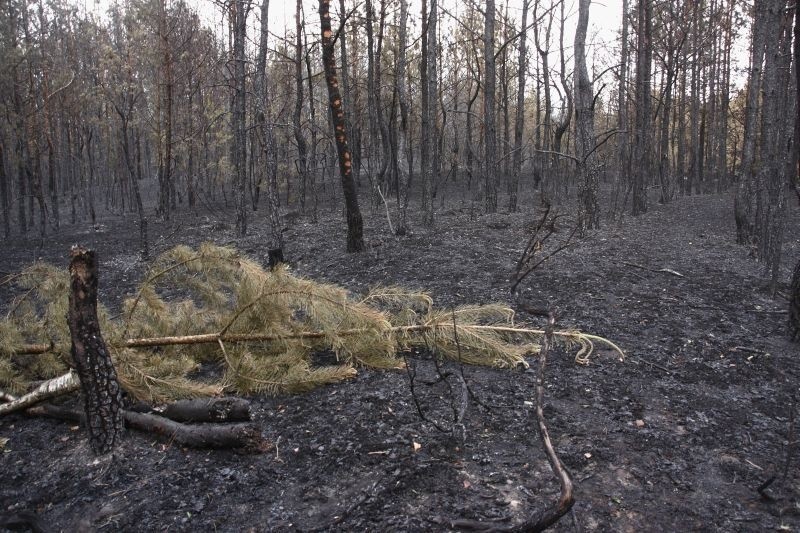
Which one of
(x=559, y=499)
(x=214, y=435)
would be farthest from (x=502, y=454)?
(x=214, y=435)

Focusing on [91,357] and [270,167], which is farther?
[270,167]

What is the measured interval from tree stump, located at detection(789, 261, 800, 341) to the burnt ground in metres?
0.11

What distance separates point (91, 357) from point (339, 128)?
18.9 feet

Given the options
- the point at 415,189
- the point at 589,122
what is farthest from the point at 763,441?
the point at 415,189

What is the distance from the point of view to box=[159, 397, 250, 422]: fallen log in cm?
328

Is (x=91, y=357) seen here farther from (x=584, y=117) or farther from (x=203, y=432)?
(x=584, y=117)

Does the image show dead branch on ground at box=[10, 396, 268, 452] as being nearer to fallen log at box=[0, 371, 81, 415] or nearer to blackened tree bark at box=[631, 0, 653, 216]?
fallen log at box=[0, 371, 81, 415]

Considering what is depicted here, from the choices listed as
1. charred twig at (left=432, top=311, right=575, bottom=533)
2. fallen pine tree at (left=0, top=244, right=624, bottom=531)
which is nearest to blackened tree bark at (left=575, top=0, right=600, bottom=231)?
fallen pine tree at (left=0, top=244, right=624, bottom=531)

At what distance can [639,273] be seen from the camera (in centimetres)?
741

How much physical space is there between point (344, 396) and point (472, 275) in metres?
3.82

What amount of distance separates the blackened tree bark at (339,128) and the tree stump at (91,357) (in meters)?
5.34

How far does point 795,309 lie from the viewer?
4770 millimetres

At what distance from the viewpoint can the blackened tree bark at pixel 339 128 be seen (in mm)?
7789

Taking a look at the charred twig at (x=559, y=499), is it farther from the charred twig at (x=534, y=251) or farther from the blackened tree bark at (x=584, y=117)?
the blackened tree bark at (x=584, y=117)
